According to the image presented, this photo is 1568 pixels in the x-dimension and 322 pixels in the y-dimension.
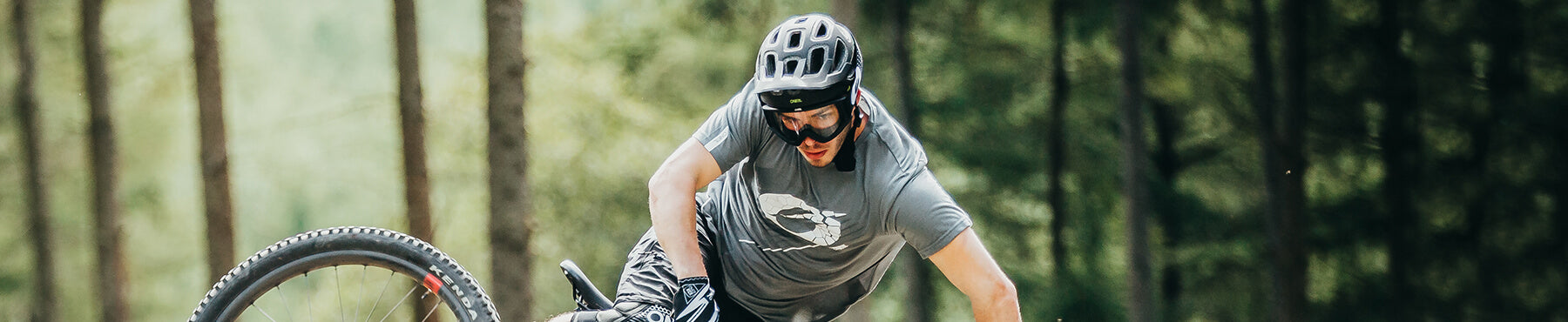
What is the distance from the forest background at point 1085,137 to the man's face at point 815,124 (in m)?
11.7

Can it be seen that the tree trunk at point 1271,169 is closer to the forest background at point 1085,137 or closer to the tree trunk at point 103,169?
the forest background at point 1085,137

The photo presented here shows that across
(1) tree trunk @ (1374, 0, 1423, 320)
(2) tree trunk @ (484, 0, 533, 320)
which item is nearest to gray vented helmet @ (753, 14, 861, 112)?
(2) tree trunk @ (484, 0, 533, 320)

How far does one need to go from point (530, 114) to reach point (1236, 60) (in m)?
11.8

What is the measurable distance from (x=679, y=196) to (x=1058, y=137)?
17335mm

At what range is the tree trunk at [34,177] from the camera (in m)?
19.1

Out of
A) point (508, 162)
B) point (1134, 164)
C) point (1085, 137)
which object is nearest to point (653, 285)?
point (508, 162)

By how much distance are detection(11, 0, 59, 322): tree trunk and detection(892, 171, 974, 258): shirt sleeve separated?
19265mm

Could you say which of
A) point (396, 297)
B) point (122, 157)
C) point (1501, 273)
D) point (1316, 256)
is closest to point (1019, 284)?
point (1316, 256)

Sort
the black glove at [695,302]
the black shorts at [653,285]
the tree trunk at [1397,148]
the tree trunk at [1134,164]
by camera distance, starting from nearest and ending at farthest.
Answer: the black glove at [695,302], the black shorts at [653,285], the tree trunk at [1134,164], the tree trunk at [1397,148]

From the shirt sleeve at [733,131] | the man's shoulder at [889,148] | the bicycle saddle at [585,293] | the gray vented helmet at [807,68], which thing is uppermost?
the gray vented helmet at [807,68]

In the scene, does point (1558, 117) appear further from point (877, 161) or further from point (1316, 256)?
point (877, 161)

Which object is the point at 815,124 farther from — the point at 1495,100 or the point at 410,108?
the point at 1495,100

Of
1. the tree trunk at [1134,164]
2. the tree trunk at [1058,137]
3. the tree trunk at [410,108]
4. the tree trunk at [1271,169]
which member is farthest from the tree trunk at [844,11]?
the tree trunk at [1058,137]

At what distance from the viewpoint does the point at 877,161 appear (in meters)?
3.92
